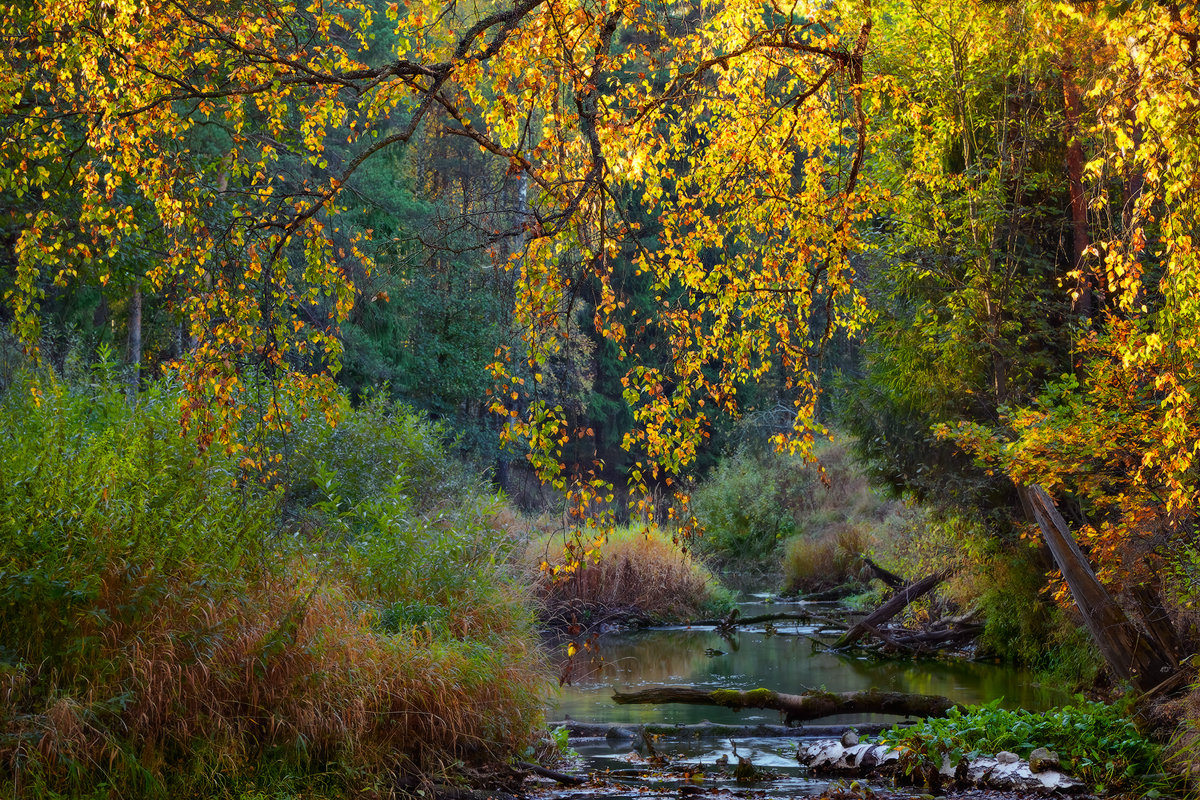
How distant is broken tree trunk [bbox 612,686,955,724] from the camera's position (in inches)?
389

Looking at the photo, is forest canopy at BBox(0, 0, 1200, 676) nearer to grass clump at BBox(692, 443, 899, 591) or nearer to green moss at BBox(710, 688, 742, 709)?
green moss at BBox(710, 688, 742, 709)

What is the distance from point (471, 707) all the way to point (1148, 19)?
622 centimetres

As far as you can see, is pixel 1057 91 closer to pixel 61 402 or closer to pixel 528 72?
pixel 528 72

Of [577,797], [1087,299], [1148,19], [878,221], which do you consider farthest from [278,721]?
[878,221]

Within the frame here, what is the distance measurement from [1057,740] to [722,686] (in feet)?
15.1

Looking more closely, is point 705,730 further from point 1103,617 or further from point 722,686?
point 1103,617

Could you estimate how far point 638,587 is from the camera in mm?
18234

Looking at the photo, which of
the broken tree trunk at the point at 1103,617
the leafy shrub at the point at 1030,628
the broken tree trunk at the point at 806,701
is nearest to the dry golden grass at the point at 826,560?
the leafy shrub at the point at 1030,628

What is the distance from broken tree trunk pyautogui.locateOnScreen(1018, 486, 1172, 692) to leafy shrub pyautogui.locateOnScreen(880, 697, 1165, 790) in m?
0.41

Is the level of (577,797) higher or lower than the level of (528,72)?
lower

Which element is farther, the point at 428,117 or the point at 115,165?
the point at 428,117

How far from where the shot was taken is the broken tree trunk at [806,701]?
9.89 meters

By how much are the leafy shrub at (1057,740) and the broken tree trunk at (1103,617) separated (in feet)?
1.33

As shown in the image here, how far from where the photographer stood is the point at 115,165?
226 inches
